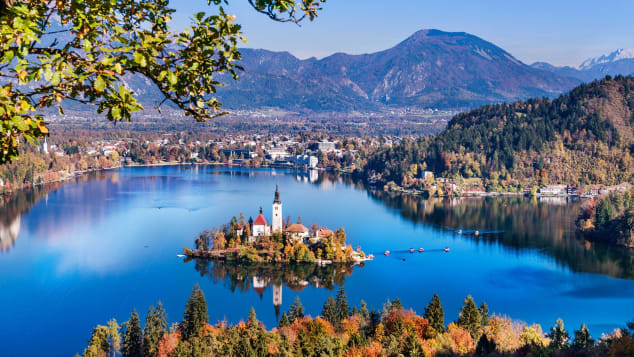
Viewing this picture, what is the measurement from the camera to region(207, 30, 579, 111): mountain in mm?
89750

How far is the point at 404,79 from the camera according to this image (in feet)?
334

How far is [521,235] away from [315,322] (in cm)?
906

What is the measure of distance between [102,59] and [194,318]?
21.7ft

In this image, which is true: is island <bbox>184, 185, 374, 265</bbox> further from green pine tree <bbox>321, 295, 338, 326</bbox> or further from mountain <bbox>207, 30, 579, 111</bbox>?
mountain <bbox>207, 30, 579, 111</bbox>

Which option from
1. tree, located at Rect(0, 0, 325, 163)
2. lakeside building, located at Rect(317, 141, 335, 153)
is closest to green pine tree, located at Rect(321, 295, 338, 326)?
tree, located at Rect(0, 0, 325, 163)

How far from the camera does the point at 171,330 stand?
7.52m

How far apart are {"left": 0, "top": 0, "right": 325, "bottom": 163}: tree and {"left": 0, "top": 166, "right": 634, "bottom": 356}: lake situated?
23.6 feet

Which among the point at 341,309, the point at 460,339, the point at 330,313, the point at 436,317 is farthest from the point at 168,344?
the point at 460,339

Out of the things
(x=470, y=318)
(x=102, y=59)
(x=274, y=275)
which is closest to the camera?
(x=102, y=59)

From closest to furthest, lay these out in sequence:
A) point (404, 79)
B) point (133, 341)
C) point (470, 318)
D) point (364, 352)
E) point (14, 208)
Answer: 1. point (364, 352)
2. point (133, 341)
3. point (470, 318)
4. point (14, 208)
5. point (404, 79)

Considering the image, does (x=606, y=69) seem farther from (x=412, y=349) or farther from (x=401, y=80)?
(x=412, y=349)

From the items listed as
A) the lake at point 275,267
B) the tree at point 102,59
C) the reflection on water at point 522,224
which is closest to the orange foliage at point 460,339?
the lake at point 275,267

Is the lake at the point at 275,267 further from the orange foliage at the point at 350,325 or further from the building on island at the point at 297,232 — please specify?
the orange foliage at the point at 350,325

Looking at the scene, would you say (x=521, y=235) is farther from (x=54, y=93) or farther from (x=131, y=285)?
(x=54, y=93)
